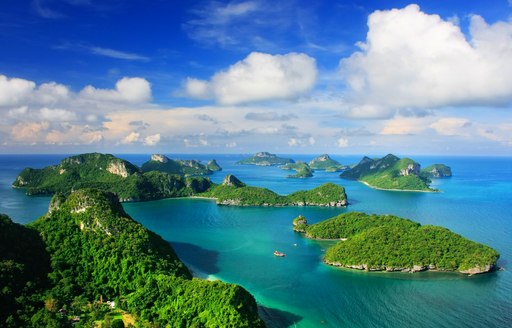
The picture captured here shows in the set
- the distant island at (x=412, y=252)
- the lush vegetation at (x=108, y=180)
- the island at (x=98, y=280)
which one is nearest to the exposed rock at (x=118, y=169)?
the lush vegetation at (x=108, y=180)

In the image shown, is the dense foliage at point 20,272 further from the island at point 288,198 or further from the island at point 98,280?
the island at point 288,198

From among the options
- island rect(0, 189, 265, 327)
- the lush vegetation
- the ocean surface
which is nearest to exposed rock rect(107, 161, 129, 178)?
the lush vegetation

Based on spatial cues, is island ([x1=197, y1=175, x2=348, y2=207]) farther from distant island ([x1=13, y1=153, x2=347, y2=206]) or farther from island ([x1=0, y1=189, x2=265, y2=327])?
island ([x1=0, y1=189, x2=265, y2=327])

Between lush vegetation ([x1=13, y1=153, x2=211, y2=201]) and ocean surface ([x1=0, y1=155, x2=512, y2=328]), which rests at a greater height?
lush vegetation ([x1=13, y1=153, x2=211, y2=201])

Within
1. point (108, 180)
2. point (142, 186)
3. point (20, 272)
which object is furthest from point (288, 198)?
point (20, 272)

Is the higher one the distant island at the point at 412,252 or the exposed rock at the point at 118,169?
the exposed rock at the point at 118,169

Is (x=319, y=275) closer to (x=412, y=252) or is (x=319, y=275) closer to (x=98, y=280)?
(x=412, y=252)
